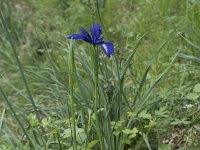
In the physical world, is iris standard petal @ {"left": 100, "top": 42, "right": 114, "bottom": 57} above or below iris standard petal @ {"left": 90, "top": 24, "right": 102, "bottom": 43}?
below

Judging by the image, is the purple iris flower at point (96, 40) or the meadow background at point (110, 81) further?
the meadow background at point (110, 81)

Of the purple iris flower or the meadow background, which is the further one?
the meadow background

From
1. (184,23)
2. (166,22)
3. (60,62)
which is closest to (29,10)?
(60,62)

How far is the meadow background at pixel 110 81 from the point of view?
2.27 meters

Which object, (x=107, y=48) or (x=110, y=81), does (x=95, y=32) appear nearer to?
(x=107, y=48)

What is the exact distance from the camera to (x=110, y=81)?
263 centimetres

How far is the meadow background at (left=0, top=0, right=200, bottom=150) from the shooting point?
227 centimetres

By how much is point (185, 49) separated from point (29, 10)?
2933mm

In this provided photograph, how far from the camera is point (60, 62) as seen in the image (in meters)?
3.96

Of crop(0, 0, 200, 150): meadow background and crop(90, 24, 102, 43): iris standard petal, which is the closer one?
crop(90, 24, 102, 43): iris standard petal

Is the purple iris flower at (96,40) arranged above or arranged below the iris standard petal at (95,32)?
below

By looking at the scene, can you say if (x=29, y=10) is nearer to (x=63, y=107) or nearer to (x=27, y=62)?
(x=27, y=62)

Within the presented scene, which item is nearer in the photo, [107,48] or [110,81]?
[107,48]

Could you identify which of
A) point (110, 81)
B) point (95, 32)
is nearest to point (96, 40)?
point (95, 32)
